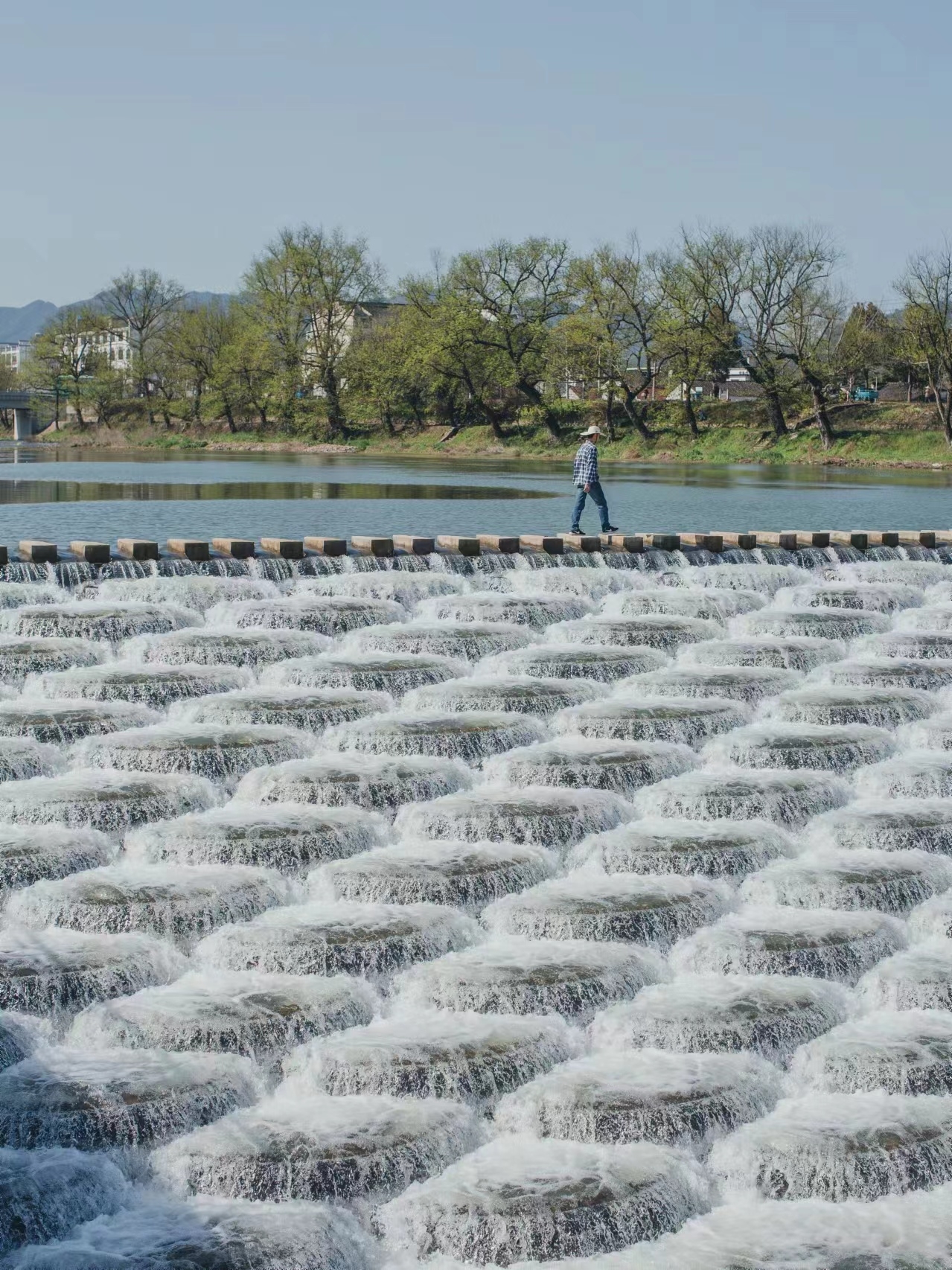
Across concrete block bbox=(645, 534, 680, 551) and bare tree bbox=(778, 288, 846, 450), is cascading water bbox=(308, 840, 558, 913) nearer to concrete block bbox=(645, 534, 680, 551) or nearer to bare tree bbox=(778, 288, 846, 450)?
concrete block bbox=(645, 534, 680, 551)

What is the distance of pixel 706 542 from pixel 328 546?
21.5 ft

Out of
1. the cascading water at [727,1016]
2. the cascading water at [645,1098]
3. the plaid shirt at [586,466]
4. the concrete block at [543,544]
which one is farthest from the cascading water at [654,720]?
the plaid shirt at [586,466]

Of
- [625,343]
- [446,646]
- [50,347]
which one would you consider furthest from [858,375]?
[446,646]

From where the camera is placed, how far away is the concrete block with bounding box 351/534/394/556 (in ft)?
76.4

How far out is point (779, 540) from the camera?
25562 mm

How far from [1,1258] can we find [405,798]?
6.61 metres

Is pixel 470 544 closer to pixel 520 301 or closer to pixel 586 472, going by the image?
pixel 586 472

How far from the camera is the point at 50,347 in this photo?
127 m

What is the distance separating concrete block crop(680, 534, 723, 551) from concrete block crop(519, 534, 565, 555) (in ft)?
7.43

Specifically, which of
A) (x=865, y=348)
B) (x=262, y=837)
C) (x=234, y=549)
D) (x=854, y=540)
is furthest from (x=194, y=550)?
(x=865, y=348)

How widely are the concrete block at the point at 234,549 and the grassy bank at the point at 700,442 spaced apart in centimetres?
5516

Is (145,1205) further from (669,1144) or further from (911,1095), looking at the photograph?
(911,1095)

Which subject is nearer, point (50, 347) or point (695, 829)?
point (695, 829)

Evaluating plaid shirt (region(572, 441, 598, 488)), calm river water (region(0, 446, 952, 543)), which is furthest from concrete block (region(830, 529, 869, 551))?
calm river water (region(0, 446, 952, 543))
